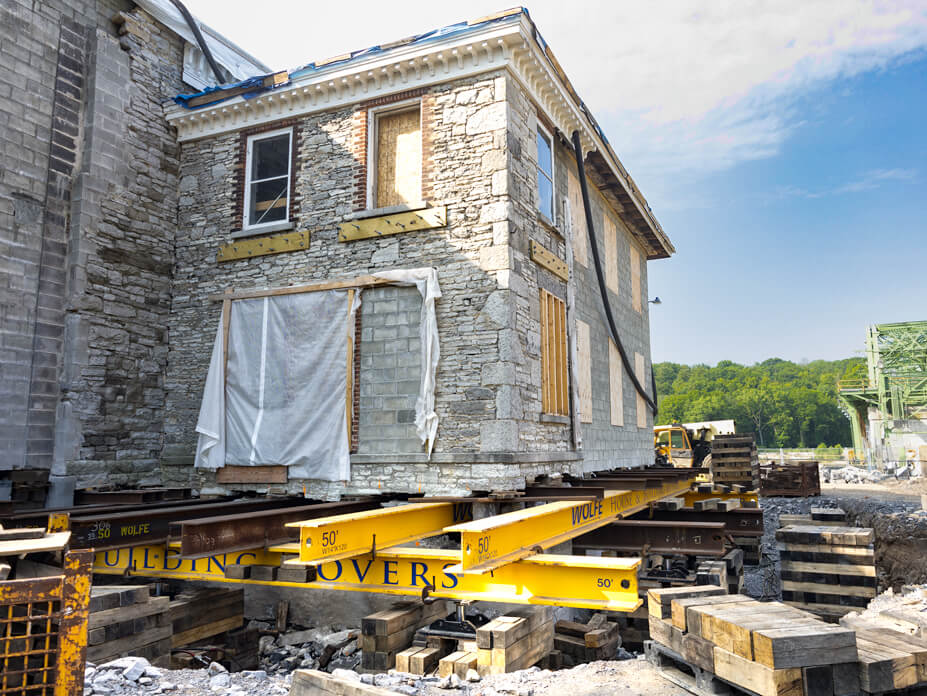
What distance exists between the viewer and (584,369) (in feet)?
44.6

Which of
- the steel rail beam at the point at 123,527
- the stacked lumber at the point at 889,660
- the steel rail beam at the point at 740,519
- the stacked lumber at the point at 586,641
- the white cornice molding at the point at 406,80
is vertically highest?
the white cornice molding at the point at 406,80

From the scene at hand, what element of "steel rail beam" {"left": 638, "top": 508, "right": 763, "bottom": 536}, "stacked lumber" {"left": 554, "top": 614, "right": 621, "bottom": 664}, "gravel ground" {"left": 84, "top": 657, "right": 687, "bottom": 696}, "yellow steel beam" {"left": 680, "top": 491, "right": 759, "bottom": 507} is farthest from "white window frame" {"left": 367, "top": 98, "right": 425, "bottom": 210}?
"yellow steel beam" {"left": 680, "top": 491, "right": 759, "bottom": 507}

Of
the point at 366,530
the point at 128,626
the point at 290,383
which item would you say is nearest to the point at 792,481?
the point at 290,383

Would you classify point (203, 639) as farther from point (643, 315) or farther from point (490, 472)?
point (643, 315)

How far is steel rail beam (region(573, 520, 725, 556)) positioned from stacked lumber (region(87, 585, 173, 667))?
5437mm

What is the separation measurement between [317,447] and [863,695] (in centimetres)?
830

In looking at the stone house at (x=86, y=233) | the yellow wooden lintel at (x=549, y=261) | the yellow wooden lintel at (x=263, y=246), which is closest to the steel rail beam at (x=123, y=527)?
the stone house at (x=86, y=233)

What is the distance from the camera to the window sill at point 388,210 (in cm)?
1102

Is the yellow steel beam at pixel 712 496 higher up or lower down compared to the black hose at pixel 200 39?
lower down

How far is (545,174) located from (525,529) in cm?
762

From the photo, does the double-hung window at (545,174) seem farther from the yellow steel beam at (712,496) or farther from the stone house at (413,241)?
the yellow steel beam at (712,496)

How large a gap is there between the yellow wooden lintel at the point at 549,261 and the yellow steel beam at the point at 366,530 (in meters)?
4.43

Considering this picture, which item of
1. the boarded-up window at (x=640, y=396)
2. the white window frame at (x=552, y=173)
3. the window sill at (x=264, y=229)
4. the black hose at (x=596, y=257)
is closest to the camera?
the window sill at (x=264, y=229)

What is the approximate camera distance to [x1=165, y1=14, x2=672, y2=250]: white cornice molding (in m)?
10.7
